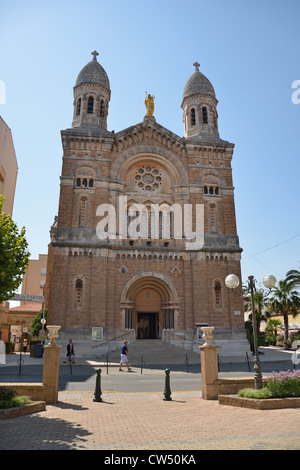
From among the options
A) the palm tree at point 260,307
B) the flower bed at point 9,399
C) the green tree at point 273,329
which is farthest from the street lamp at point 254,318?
the green tree at point 273,329

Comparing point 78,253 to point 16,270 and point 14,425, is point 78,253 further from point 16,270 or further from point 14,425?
point 14,425

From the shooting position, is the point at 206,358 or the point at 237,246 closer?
the point at 206,358

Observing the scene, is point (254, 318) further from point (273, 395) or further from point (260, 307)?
Answer: point (260, 307)

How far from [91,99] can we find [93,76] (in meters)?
2.51

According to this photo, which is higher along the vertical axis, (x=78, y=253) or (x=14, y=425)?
(x=78, y=253)

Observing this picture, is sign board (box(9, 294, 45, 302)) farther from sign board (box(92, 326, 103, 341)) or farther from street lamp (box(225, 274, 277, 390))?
street lamp (box(225, 274, 277, 390))

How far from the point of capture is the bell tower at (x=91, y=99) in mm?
34031

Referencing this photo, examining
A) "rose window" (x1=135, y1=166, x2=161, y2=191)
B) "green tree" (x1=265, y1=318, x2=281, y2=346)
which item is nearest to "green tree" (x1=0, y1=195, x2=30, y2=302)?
"rose window" (x1=135, y1=166, x2=161, y2=191)

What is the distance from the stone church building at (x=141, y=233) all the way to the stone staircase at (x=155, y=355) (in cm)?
153

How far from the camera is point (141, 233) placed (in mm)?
31078
